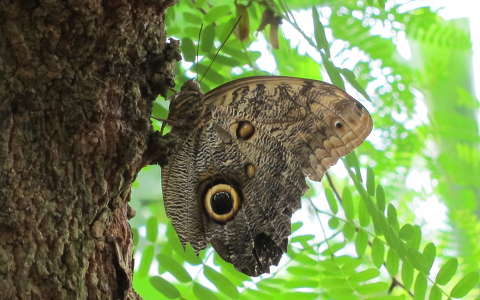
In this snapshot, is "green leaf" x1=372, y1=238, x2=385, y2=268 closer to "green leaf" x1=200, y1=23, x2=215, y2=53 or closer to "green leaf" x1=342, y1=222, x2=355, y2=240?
"green leaf" x1=342, y1=222, x2=355, y2=240

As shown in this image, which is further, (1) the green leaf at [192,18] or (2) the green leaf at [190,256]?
(1) the green leaf at [192,18]

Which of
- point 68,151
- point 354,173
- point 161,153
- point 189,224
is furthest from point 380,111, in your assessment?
point 68,151

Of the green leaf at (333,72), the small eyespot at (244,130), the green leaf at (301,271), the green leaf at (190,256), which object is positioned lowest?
the green leaf at (301,271)

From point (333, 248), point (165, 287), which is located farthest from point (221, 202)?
point (333, 248)

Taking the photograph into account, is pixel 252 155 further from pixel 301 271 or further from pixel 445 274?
pixel 445 274

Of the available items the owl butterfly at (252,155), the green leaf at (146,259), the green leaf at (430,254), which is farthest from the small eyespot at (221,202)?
the green leaf at (430,254)

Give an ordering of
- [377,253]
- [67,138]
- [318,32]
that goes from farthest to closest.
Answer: [377,253] < [318,32] < [67,138]

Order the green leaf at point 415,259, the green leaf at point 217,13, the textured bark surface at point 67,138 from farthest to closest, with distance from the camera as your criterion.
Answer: the green leaf at point 217,13, the green leaf at point 415,259, the textured bark surface at point 67,138

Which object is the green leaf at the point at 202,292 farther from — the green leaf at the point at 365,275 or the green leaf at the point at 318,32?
the green leaf at the point at 318,32
